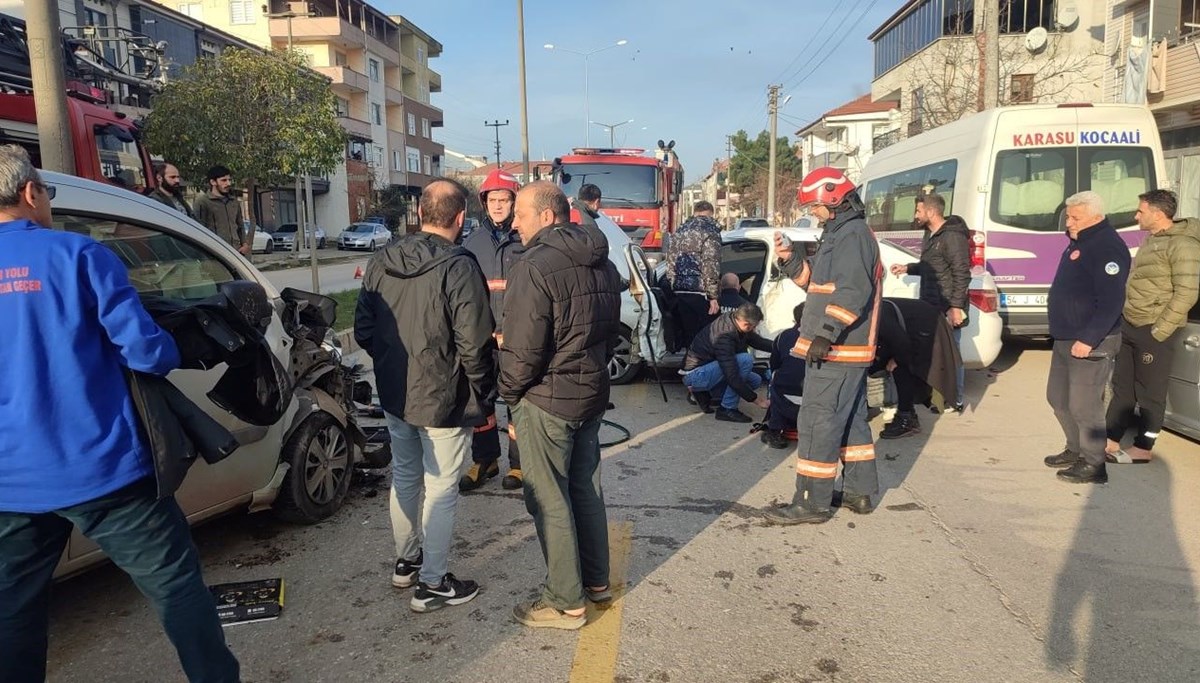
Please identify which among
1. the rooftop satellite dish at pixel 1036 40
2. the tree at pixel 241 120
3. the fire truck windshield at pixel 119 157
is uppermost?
the rooftop satellite dish at pixel 1036 40

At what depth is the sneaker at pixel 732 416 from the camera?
675 centimetres

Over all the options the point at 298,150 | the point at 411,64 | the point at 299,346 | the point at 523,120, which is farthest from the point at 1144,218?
the point at 411,64

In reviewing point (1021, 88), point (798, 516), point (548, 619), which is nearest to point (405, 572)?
point (548, 619)

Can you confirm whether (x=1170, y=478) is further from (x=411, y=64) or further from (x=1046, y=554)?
(x=411, y=64)

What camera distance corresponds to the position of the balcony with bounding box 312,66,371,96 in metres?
44.7

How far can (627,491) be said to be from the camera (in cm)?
505

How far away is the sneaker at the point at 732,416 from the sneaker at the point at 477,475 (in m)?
2.24

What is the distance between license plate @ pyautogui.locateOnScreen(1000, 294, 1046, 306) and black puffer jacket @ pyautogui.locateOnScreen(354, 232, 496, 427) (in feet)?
23.5

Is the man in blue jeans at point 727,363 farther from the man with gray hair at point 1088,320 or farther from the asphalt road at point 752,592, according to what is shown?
the man with gray hair at point 1088,320

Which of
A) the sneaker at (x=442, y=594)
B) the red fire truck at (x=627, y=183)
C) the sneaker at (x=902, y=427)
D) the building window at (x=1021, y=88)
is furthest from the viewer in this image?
the building window at (x=1021, y=88)

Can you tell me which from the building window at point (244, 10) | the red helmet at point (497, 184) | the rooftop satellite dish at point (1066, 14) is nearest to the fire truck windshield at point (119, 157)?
the red helmet at point (497, 184)

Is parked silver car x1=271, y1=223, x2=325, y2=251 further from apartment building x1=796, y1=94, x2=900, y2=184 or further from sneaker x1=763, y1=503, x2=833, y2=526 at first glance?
sneaker x1=763, y1=503, x2=833, y2=526

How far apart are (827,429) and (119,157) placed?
8670 millimetres

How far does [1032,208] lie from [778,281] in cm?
340
